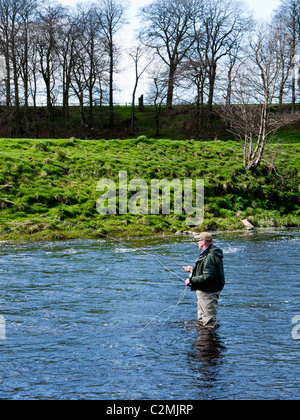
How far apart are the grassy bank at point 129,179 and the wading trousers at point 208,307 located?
10479 mm

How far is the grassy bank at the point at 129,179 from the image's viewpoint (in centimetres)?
2306

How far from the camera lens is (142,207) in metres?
25.6

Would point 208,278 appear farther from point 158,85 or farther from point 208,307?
point 158,85

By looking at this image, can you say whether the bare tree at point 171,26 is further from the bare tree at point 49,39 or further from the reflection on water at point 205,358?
the reflection on water at point 205,358

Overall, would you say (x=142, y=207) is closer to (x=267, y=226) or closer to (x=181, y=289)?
(x=267, y=226)

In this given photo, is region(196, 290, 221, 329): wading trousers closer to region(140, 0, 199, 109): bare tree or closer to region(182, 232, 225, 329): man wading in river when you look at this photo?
region(182, 232, 225, 329): man wading in river

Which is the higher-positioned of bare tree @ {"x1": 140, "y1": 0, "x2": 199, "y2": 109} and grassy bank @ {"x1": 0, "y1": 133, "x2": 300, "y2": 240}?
bare tree @ {"x1": 140, "y1": 0, "x2": 199, "y2": 109}

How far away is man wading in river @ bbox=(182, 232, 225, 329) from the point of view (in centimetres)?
927

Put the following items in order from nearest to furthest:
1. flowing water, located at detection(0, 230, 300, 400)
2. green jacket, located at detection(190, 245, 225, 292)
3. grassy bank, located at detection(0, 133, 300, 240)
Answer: flowing water, located at detection(0, 230, 300, 400) < green jacket, located at detection(190, 245, 225, 292) < grassy bank, located at detection(0, 133, 300, 240)

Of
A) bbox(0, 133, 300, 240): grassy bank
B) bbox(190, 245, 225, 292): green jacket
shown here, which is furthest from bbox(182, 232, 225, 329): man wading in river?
bbox(0, 133, 300, 240): grassy bank

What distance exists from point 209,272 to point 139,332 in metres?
1.78

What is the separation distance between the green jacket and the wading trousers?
169 millimetres

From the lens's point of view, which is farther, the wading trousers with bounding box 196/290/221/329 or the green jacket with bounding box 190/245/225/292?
the wading trousers with bounding box 196/290/221/329
